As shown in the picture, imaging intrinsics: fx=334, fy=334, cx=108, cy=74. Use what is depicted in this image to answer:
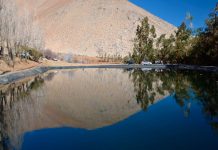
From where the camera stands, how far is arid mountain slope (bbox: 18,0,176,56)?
356 feet

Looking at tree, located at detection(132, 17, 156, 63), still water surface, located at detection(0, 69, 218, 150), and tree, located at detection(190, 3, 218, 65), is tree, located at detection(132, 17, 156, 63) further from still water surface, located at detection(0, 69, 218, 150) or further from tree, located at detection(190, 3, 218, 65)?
still water surface, located at detection(0, 69, 218, 150)

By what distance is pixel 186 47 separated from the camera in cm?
5978

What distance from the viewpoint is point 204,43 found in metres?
48.8

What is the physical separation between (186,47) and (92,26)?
63.7 m

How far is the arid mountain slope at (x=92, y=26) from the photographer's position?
356 feet

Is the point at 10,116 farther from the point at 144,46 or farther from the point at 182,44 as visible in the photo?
the point at 144,46

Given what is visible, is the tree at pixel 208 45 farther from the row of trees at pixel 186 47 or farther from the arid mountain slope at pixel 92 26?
the arid mountain slope at pixel 92 26

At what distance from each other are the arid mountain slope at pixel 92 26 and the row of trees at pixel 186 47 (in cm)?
3107

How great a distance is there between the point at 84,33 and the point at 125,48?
1649cm

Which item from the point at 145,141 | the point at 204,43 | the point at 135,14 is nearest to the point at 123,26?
the point at 135,14

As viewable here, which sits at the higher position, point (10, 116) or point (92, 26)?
point (92, 26)

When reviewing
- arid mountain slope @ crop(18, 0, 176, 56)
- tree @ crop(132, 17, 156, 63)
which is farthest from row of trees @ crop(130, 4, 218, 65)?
arid mountain slope @ crop(18, 0, 176, 56)

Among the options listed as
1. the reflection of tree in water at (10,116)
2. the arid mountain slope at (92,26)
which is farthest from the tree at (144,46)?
the reflection of tree in water at (10,116)

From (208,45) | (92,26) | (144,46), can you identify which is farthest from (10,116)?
(92,26)
